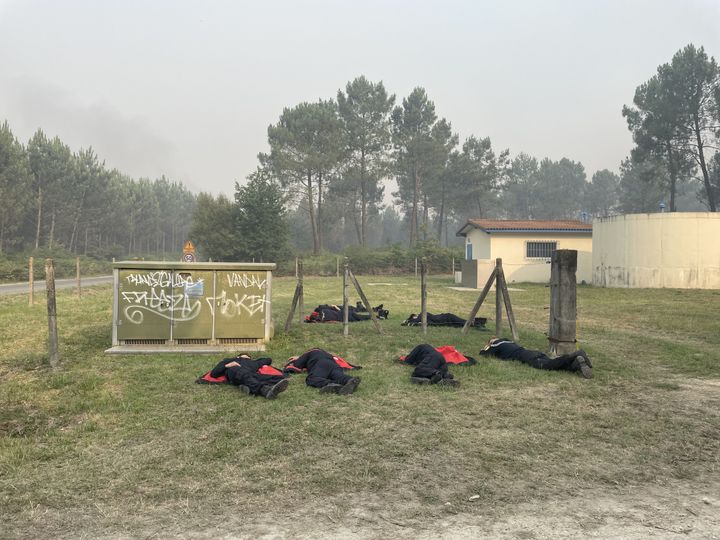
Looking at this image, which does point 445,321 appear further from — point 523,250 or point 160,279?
point 523,250

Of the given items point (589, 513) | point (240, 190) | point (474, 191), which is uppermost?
point (474, 191)

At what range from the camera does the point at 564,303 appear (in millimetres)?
7734

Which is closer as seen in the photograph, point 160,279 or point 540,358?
point 540,358

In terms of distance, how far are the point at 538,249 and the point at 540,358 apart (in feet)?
71.7

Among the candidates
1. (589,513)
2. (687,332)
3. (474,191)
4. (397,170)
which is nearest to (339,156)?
(397,170)

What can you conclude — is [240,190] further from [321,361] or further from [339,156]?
[321,361]

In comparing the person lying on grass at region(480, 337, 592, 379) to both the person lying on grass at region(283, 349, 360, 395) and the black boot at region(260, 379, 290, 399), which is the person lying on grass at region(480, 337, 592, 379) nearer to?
the person lying on grass at region(283, 349, 360, 395)

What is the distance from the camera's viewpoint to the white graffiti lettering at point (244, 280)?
28.2 feet

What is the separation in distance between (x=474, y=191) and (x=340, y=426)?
64.6 metres

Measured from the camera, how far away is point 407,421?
192 inches

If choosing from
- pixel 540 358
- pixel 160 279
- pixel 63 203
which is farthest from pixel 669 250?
pixel 63 203

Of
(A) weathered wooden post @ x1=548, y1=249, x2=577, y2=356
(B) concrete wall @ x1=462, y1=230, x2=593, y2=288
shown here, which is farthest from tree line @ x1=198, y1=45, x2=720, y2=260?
(A) weathered wooden post @ x1=548, y1=249, x2=577, y2=356

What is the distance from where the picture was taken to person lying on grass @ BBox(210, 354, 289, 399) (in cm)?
562

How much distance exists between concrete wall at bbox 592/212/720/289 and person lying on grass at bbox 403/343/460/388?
18.5m
